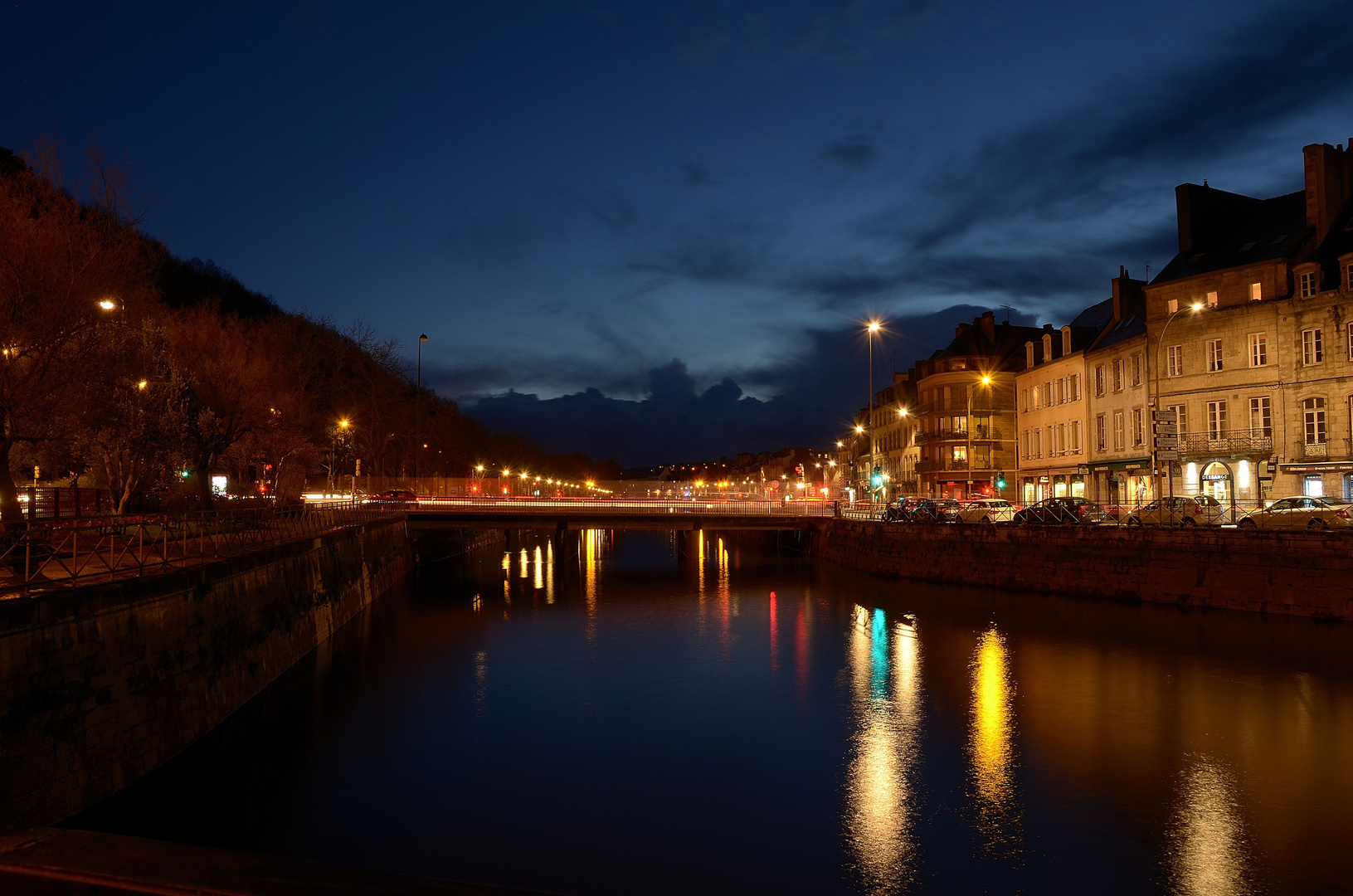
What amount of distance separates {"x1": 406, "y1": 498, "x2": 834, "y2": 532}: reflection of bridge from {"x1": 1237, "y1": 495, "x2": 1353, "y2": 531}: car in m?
30.0

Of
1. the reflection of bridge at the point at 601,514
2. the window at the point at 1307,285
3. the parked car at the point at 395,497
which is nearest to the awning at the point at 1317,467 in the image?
the window at the point at 1307,285

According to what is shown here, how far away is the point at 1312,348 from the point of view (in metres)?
41.1

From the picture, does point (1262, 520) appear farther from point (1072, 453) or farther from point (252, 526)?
point (252, 526)

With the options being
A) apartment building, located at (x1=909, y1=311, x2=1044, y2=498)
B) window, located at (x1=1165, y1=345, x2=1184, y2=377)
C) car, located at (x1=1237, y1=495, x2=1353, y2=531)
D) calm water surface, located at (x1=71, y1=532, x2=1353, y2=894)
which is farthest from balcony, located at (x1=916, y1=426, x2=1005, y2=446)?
calm water surface, located at (x1=71, y1=532, x2=1353, y2=894)

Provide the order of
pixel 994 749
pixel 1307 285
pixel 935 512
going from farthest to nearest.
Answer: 1. pixel 935 512
2. pixel 1307 285
3. pixel 994 749

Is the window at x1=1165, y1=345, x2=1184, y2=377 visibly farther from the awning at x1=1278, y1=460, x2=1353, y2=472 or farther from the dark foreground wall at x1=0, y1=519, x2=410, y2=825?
the dark foreground wall at x1=0, y1=519, x2=410, y2=825

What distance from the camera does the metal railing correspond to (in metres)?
14.6

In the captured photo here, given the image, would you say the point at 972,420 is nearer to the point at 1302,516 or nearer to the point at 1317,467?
the point at 1317,467

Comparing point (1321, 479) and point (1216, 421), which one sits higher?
point (1216, 421)

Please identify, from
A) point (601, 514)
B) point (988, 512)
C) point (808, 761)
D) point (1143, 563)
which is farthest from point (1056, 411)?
point (808, 761)

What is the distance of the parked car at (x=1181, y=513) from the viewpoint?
3484 cm

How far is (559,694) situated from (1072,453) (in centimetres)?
4526

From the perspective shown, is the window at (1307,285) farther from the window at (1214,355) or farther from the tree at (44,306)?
the tree at (44,306)

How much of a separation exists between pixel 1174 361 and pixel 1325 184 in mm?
10362
